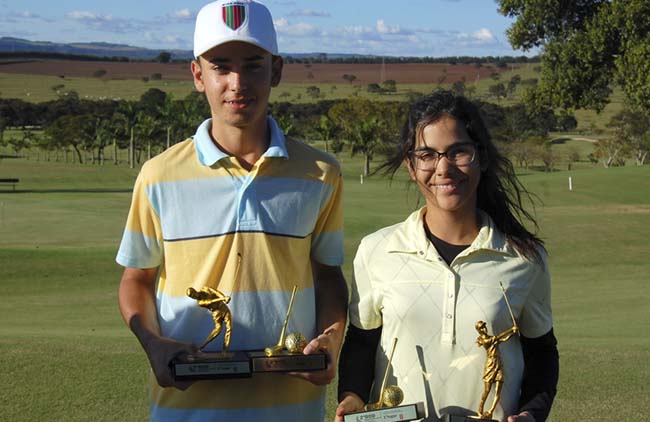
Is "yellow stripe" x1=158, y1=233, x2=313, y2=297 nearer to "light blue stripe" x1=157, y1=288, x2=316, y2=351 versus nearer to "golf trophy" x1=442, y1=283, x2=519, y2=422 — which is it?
"light blue stripe" x1=157, y1=288, x2=316, y2=351

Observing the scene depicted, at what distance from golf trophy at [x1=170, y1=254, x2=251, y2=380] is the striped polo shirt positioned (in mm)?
148

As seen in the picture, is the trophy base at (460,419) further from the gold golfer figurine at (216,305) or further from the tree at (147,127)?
the tree at (147,127)

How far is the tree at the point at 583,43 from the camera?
24.4 metres

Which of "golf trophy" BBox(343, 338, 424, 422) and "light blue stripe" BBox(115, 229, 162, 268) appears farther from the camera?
"light blue stripe" BBox(115, 229, 162, 268)

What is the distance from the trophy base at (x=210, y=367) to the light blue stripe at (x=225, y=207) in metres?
0.46

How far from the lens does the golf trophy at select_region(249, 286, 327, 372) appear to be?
3.23 m

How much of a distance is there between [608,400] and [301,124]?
8108cm

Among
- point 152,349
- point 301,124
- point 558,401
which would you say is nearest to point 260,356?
point 152,349

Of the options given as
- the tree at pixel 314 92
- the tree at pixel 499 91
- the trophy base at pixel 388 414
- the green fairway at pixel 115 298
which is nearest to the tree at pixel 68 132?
the green fairway at pixel 115 298

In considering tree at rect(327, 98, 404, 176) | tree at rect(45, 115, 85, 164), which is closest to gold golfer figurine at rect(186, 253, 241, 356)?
tree at rect(327, 98, 404, 176)

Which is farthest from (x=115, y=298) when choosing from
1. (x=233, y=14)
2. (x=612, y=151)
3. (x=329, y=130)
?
(x=329, y=130)

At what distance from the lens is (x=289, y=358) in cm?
324

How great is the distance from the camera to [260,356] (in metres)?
3.27

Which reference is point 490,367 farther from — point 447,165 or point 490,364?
point 447,165
